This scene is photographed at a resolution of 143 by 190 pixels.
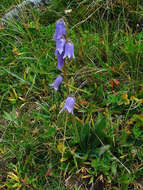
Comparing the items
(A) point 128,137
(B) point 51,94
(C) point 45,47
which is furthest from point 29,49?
(A) point 128,137

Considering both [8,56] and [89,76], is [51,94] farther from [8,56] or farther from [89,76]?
[8,56]

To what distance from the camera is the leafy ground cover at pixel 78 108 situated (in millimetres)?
1921

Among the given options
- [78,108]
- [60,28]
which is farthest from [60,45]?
[78,108]

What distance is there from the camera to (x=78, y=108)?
225 centimetres

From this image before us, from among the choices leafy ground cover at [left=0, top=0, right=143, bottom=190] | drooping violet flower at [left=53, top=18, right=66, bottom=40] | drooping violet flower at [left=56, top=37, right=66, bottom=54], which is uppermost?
drooping violet flower at [left=53, top=18, right=66, bottom=40]

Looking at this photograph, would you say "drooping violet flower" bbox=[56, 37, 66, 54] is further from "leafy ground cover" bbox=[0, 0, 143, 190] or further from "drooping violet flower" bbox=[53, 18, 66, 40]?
"leafy ground cover" bbox=[0, 0, 143, 190]

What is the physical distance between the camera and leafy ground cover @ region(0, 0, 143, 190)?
6.30ft

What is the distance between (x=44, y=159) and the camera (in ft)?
6.91

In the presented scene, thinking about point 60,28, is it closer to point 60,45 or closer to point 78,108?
point 60,45

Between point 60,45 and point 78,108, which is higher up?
point 60,45

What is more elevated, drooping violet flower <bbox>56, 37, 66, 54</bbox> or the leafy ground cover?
drooping violet flower <bbox>56, 37, 66, 54</bbox>

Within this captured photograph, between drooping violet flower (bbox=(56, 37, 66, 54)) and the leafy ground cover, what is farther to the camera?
the leafy ground cover

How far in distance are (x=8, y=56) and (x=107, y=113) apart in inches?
55.5

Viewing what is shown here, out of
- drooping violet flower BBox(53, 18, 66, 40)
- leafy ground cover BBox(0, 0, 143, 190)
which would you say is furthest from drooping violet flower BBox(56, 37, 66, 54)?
leafy ground cover BBox(0, 0, 143, 190)
